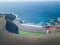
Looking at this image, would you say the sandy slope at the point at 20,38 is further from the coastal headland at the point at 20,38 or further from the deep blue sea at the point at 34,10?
the deep blue sea at the point at 34,10

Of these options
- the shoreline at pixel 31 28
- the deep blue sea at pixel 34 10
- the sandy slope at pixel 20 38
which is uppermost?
the deep blue sea at pixel 34 10

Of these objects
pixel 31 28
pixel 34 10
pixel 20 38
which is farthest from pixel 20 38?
pixel 34 10

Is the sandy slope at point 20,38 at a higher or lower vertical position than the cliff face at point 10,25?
lower

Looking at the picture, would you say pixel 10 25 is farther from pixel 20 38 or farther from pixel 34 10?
pixel 34 10

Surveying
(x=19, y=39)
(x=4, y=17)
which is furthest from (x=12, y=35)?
(x=4, y=17)

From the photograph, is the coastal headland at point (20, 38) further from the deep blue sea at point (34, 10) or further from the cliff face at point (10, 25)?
the deep blue sea at point (34, 10)

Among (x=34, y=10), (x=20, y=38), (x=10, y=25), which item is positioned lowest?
(x=20, y=38)

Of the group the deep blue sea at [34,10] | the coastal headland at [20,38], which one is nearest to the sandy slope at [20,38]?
the coastal headland at [20,38]

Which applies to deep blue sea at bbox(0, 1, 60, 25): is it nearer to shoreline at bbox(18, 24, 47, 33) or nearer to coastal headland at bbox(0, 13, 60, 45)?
shoreline at bbox(18, 24, 47, 33)

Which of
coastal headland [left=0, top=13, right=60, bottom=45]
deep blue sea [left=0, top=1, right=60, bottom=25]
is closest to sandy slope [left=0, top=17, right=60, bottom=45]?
coastal headland [left=0, top=13, right=60, bottom=45]
